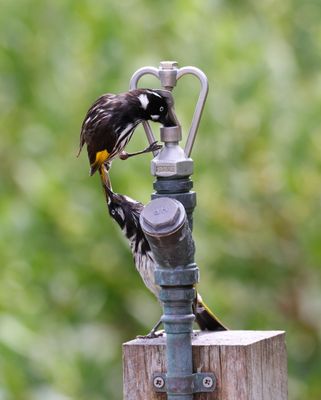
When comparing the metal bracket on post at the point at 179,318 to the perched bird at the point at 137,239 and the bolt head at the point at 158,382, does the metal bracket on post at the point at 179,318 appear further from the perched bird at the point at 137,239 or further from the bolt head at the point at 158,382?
the perched bird at the point at 137,239

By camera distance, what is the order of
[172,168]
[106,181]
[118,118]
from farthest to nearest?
[106,181] < [118,118] < [172,168]

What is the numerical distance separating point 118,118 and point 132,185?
3.91 meters

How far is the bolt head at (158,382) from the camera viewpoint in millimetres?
3979

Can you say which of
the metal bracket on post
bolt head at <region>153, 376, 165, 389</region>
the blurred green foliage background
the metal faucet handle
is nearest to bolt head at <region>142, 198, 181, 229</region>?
the metal bracket on post

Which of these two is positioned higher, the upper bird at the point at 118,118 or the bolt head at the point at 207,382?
the upper bird at the point at 118,118

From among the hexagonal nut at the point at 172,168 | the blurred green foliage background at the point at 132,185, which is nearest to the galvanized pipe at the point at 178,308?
the hexagonal nut at the point at 172,168

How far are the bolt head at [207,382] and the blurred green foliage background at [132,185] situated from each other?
349 centimetres

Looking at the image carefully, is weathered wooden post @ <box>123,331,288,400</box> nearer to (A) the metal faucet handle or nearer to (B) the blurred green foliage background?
(A) the metal faucet handle

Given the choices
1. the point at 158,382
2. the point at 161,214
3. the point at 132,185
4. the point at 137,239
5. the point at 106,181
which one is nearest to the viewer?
the point at 161,214

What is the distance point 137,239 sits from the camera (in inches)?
180

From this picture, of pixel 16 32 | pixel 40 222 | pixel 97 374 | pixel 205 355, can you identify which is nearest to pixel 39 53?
pixel 16 32

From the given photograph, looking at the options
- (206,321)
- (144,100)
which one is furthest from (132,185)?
(144,100)

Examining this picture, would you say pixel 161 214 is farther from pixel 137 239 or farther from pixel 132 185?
pixel 132 185

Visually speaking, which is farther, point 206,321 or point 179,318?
point 206,321
